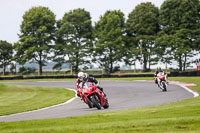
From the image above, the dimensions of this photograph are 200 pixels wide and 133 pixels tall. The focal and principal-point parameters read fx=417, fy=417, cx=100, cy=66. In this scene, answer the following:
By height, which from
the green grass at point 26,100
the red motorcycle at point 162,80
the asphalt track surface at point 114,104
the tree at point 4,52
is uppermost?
the tree at point 4,52

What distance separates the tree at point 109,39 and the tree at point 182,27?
322 inches

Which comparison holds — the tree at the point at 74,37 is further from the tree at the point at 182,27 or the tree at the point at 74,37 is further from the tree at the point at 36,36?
the tree at the point at 182,27

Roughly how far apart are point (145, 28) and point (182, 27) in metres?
7.89

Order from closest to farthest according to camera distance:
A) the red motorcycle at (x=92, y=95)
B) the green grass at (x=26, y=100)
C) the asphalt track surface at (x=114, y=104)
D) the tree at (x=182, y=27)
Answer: the asphalt track surface at (x=114, y=104), the red motorcycle at (x=92, y=95), the green grass at (x=26, y=100), the tree at (x=182, y=27)

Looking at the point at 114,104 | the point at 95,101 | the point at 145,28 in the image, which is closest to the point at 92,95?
the point at 95,101

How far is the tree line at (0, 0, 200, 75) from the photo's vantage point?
6831 cm

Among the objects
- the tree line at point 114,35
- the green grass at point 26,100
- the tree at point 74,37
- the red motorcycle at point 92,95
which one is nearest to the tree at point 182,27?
the tree line at point 114,35

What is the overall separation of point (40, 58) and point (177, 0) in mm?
27954

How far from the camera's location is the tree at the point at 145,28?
72.8 metres

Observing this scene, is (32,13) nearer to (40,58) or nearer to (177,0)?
(40,58)

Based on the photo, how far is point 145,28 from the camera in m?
73.7

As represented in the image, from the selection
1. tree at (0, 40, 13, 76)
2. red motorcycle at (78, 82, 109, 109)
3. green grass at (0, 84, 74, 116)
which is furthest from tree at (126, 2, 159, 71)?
red motorcycle at (78, 82, 109, 109)

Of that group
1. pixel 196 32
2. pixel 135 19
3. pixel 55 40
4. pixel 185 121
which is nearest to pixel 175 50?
pixel 196 32

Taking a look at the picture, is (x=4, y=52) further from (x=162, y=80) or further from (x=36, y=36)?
(x=162, y=80)
